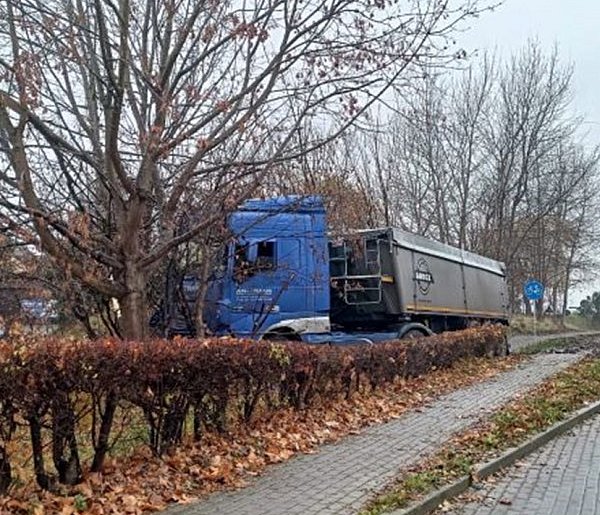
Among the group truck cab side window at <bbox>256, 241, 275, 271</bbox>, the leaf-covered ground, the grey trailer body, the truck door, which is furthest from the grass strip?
truck cab side window at <bbox>256, 241, 275, 271</bbox>

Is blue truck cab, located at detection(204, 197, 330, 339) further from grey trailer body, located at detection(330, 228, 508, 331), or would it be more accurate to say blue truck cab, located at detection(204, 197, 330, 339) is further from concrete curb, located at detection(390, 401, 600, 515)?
concrete curb, located at detection(390, 401, 600, 515)

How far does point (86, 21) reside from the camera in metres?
9.95

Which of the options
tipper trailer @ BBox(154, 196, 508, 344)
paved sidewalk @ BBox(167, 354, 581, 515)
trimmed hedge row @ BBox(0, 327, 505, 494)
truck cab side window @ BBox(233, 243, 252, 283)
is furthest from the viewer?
truck cab side window @ BBox(233, 243, 252, 283)

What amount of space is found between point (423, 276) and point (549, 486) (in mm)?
11459

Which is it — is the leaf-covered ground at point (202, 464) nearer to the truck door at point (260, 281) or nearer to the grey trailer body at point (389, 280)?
the truck door at point (260, 281)

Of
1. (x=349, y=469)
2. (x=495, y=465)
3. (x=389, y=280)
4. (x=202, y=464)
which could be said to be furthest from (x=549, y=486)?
→ (x=389, y=280)

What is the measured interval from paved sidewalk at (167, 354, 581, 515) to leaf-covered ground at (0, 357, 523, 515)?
23 cm

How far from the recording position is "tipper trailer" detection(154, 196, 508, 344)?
13742mm

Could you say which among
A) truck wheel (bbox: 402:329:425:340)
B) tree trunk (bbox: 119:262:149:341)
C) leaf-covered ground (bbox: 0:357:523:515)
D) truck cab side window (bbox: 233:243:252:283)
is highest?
truck cab side window (bbox: 233:243:252:283)

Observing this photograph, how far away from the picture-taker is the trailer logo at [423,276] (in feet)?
A: 60.2

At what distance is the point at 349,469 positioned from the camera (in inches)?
307

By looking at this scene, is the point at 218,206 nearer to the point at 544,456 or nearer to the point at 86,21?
the point at 86,21

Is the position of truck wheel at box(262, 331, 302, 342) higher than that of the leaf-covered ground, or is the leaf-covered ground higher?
truck wheel at box(262, 331, 302, 342)

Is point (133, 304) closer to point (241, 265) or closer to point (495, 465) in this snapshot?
point (241, 265)
